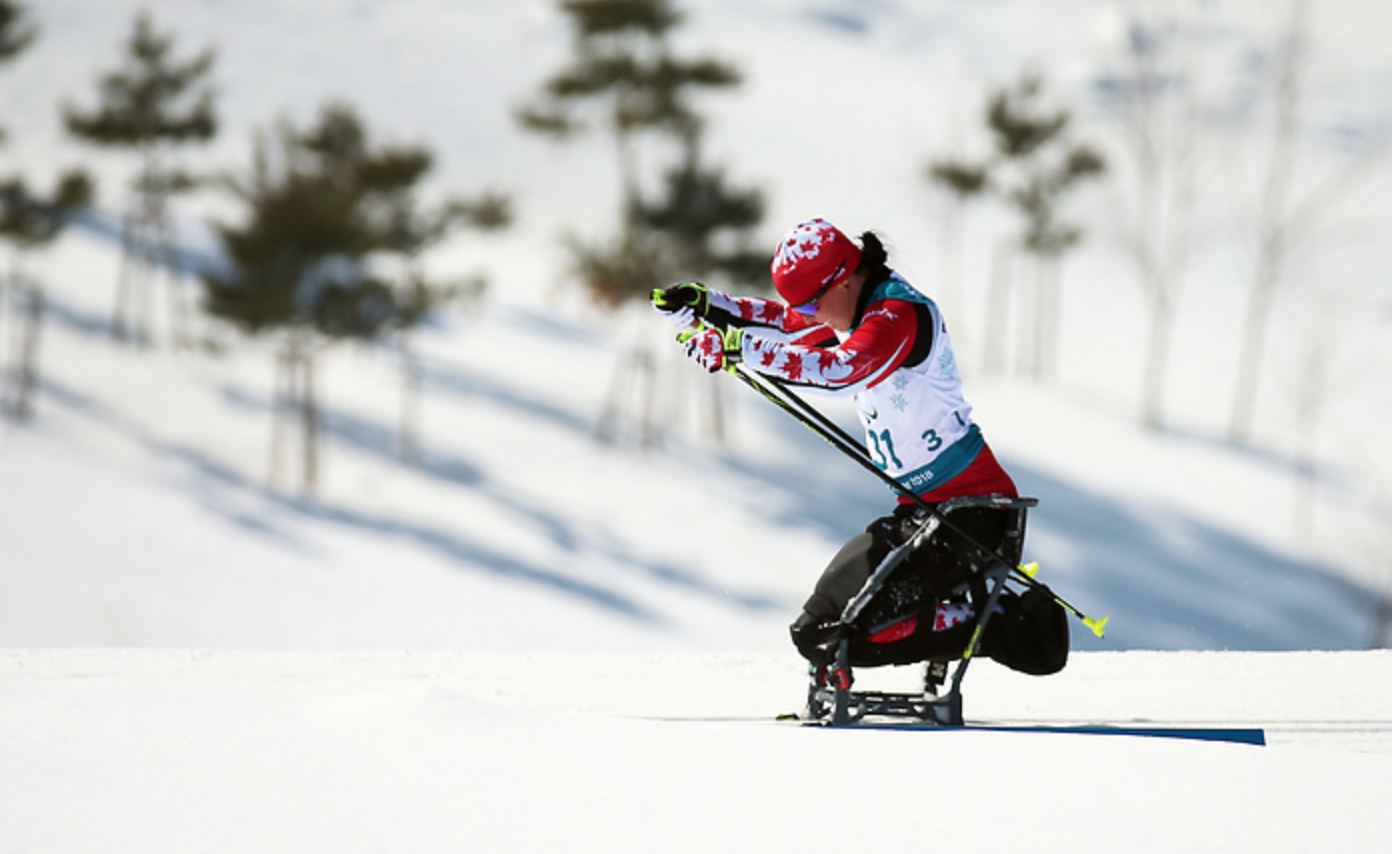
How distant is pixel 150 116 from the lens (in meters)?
28.3

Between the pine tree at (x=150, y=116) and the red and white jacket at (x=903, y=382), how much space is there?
27517 millimetres

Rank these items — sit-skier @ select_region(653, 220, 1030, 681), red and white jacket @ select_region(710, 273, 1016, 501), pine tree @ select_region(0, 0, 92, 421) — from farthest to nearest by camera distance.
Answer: pine tree @ select_region(0, 0, 92, 421), sit-skier @ select_region(653, 220, 1030, 681), red and white jacket @ select_region(710, 273, 1016, 501)

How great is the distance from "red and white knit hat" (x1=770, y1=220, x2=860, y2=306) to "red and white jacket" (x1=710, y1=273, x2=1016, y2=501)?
114 mm

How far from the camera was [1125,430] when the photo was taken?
29.2m

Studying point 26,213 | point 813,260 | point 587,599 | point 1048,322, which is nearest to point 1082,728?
point 813,260

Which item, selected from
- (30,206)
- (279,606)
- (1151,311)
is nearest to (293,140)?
(30,206)

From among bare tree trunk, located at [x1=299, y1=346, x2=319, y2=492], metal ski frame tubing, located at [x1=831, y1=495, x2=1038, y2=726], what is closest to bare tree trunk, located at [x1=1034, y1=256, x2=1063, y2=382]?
bare tree trunk, located at [x1=299, y1=346, x2=319, y2=492]

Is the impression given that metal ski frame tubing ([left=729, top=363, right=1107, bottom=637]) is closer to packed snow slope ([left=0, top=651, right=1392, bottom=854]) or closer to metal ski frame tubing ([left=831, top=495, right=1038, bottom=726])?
metal ski frame tubing ([left=831, top=495, right=1038, bottom=726])

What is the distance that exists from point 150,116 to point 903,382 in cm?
2892

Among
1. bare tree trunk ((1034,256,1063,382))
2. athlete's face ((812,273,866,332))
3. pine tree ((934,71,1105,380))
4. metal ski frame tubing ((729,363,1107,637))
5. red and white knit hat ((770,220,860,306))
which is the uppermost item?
pine tree ((934,71,1105,380))

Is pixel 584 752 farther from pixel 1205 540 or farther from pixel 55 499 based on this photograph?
pixel 1205 540

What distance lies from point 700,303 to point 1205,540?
69.0 feet

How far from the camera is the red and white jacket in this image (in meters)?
3.25

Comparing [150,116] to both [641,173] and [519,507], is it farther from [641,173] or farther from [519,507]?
[519,507]
